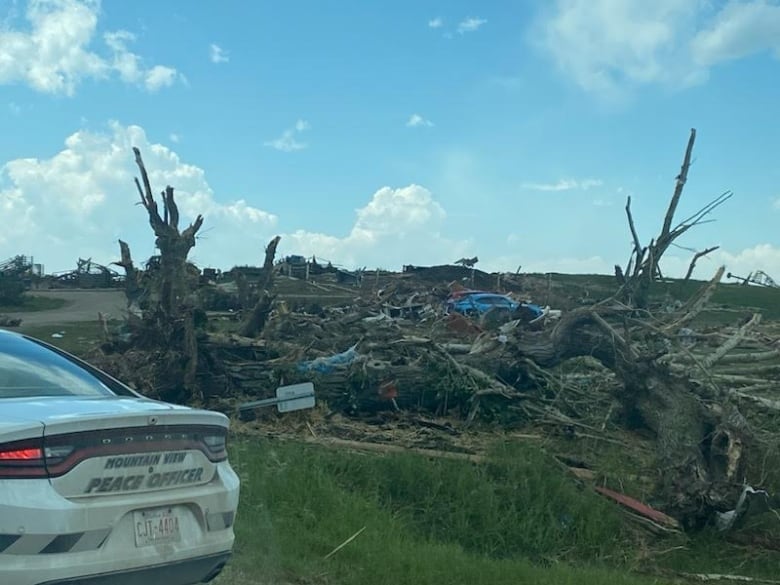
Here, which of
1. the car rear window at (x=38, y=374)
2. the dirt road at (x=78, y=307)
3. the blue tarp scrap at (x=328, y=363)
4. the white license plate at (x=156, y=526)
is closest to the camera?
the white license plate at (x=156, y=526)

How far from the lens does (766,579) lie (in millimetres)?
7855

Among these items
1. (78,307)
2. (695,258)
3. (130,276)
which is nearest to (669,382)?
(695,258)

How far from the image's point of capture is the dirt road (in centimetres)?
2923

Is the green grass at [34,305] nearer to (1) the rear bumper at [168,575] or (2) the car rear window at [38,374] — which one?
(2) the car rear window at [38,374]

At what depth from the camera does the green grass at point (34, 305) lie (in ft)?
113

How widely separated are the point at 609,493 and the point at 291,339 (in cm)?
873

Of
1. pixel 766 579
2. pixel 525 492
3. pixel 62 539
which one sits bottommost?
pixel 766 579

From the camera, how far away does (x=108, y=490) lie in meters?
4.42

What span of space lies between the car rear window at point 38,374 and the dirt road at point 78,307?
1856 centimetres

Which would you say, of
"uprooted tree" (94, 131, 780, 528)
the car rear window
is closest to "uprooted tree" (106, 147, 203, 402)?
"uprooted tree" (94, 131, 780, 528)

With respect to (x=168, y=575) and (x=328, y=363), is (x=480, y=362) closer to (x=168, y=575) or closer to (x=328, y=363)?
(x=328, y=363)

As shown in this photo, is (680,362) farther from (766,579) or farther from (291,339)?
(291,339)

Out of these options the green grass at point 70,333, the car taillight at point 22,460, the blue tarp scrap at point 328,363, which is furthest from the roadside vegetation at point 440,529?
the green grass at point 70,333

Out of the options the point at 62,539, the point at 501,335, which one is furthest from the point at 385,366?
the point at 62,539
